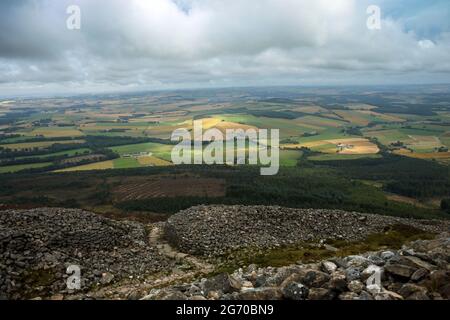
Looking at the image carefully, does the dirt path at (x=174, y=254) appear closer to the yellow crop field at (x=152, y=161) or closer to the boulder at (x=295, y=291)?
the boulder at (x=295, y=291)

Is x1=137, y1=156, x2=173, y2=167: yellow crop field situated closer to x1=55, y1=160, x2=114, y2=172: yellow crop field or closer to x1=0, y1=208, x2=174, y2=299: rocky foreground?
x1=55, y1=160, x2=114, y2=172: yellow crop field

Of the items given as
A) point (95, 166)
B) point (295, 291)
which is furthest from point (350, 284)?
point (95, 166)

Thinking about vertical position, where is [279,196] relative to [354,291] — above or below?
below

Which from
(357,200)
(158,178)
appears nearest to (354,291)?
(357,200)

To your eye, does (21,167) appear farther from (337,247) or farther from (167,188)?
(337,247)

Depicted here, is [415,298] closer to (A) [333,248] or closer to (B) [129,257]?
(A) [333,248]
